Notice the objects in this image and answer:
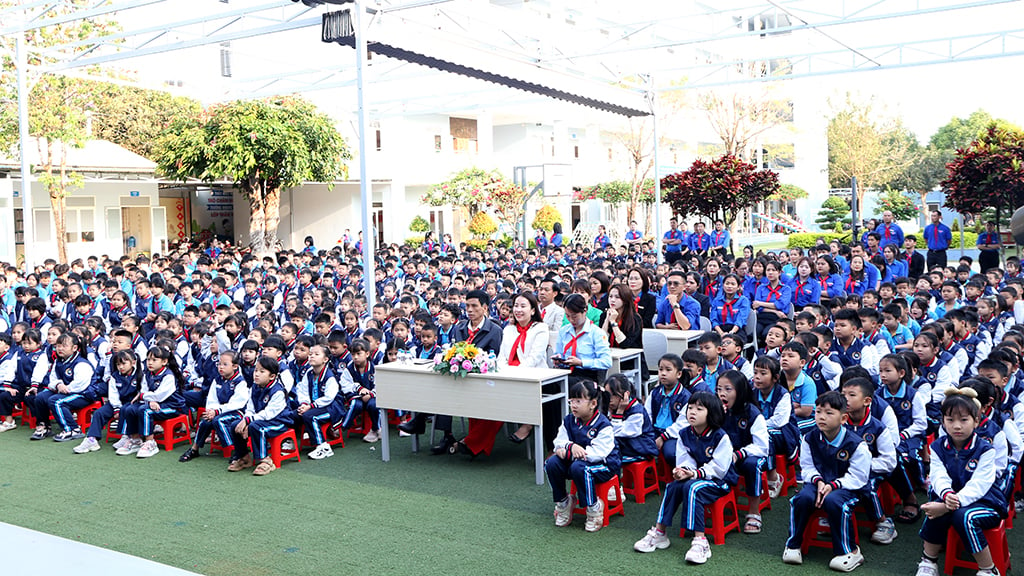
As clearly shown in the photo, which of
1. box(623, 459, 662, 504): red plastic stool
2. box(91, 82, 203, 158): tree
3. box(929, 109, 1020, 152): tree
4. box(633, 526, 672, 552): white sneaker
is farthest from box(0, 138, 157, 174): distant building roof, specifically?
box(929, 109, 1020, 152): tree

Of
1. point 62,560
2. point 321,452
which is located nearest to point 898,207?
point 321,452

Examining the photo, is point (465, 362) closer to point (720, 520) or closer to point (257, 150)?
point (720, 520)

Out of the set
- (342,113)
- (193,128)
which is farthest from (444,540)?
(342,113)

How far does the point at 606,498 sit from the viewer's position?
219 inches

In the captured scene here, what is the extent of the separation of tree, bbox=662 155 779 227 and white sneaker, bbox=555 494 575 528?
13.5 m

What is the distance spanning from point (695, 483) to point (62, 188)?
16.7 metres

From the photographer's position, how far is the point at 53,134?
17141 mm

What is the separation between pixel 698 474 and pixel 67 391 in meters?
6.00

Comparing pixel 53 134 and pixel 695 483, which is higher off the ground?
pixel 53 134

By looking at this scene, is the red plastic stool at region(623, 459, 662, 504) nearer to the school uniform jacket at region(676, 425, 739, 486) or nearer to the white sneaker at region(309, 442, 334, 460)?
the school uniform jacket at region(676, 425, 739, 486)

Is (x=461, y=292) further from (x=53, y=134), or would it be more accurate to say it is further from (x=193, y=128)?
(x=193, y=128)

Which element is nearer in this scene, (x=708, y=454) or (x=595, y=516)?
(x=708, y=454)

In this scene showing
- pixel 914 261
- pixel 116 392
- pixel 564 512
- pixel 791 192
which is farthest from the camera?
pixel 791 192

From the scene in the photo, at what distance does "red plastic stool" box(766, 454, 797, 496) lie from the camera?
6074 mm
